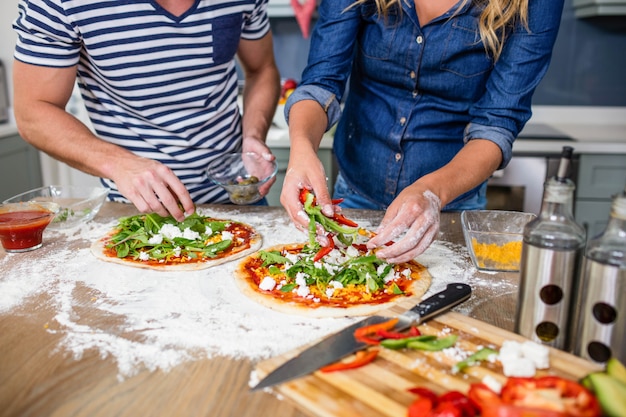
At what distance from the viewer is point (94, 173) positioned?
160cm

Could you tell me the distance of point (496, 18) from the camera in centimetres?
153

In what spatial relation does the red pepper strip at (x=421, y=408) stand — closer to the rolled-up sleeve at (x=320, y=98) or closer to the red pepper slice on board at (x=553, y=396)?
the red pepper slice on board at (x=553, y=396)

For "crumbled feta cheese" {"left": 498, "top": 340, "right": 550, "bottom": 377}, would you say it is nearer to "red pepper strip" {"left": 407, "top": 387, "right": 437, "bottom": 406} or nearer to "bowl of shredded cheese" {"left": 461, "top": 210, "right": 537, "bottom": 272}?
"red pepper strip" {"left": 407, "top": 387, "right": 437, "bottom": 406}

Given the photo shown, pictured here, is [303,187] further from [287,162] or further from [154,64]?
[287,162]

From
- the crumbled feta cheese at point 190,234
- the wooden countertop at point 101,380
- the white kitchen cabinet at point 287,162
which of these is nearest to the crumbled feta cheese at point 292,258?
the crumbled feta cheese at point 190,234

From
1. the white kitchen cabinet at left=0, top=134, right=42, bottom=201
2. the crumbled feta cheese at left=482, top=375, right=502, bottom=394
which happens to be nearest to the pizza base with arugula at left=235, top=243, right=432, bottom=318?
the crumbled feta cheese at left=482, top=375, right=502, bottom=394

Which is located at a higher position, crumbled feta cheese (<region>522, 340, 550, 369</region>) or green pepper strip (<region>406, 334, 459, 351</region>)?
crumbled feta cheese (<region>522, 340, 550, 369</region>)

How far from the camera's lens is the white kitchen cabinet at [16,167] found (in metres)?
3.20

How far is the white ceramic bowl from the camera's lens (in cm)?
163

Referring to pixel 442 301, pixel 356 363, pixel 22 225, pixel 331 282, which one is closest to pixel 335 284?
pixel 331 282

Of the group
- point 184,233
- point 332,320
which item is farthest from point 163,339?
point 184,233

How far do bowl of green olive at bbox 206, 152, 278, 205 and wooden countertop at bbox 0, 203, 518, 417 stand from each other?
2.03 ft

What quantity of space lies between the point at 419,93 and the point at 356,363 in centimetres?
102

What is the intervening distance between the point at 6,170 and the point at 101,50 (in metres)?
2.00
